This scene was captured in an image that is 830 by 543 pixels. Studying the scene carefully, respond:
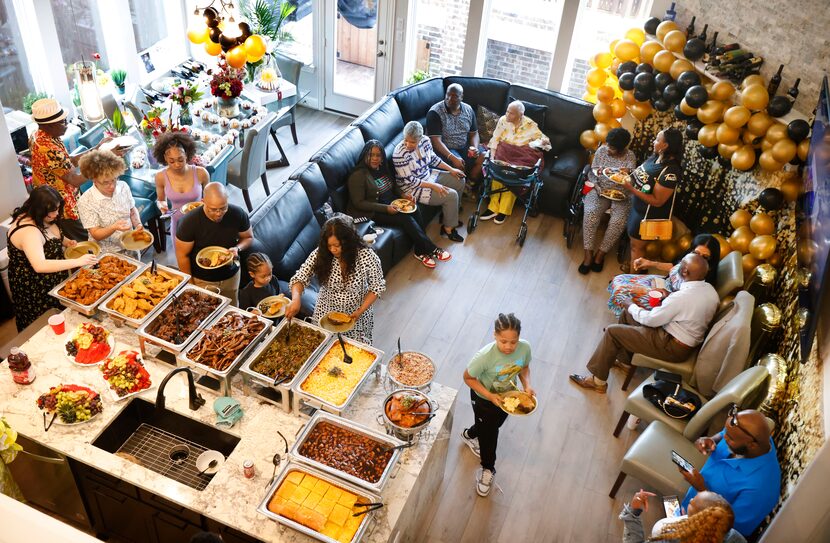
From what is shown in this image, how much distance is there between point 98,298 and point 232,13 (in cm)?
279

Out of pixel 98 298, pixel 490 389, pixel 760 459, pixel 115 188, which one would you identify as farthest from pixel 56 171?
pixel 760 459

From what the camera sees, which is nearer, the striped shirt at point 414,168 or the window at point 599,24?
the striped shirt at point 414,168

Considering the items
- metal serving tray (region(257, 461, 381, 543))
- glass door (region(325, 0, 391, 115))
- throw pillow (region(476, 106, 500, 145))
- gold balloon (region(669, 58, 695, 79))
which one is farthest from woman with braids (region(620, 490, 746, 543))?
glass door (region(325, 0, 391, 115))

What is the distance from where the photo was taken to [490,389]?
3943 mm

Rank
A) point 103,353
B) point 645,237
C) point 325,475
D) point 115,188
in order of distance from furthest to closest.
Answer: point 645,237, point 115,188, point 103,353, point 325,475

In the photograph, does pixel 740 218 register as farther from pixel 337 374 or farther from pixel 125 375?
pixel 125 375

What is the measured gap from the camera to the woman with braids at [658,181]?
5.50m

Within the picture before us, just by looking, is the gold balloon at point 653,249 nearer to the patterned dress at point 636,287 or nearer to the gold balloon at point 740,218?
the patterned dress at point 636,287

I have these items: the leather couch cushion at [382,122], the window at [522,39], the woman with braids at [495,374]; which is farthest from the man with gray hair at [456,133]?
the woman with braids at [495,374]

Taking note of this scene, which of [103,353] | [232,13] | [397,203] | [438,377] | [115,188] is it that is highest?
[232,13]

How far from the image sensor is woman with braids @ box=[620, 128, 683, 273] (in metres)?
5.50

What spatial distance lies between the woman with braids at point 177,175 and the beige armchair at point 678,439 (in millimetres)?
3576

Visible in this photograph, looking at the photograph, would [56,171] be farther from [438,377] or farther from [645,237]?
[645,237]

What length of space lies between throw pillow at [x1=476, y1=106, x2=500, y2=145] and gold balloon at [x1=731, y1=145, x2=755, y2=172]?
2899 mm
